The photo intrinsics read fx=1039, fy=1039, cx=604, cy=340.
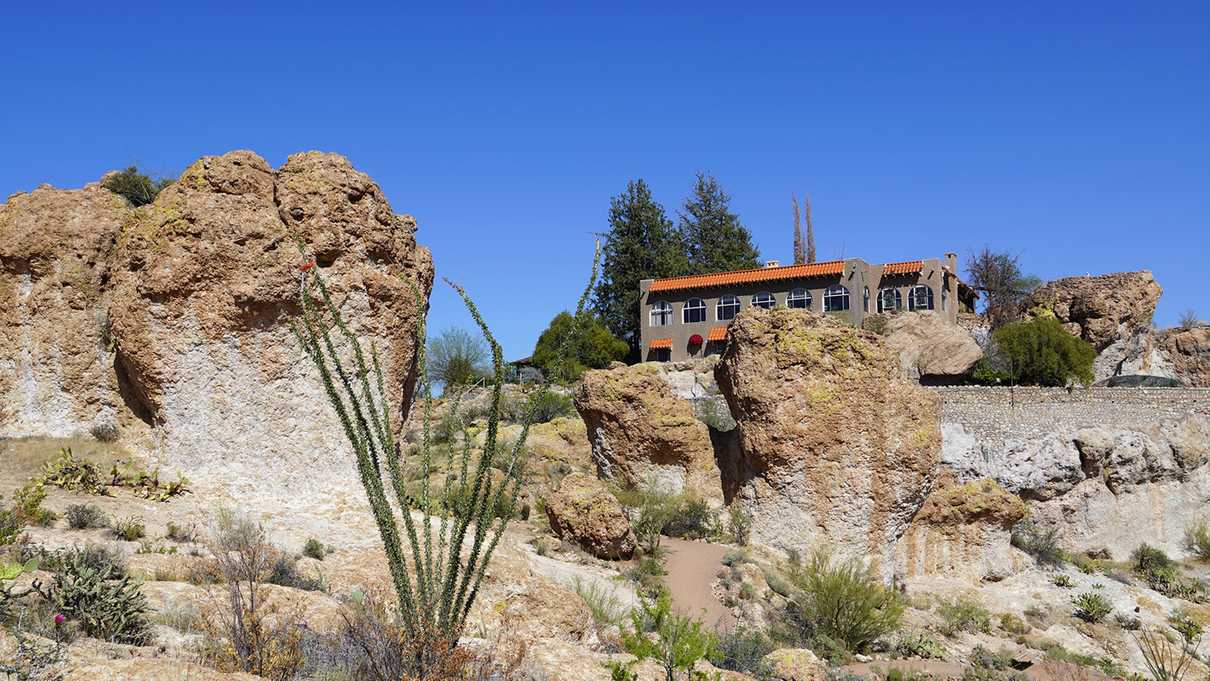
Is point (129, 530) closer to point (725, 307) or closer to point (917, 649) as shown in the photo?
point (917, 649)

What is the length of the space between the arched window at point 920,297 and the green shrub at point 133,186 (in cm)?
3189

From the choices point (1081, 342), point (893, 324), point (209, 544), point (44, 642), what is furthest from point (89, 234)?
point (1081, 342)

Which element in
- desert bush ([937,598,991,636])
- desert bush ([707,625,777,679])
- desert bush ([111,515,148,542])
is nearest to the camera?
desert bush ([707,625,777,679])

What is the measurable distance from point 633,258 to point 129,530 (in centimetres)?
3654

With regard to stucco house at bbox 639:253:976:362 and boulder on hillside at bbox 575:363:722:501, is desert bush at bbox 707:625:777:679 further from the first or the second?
stucco house at bbox 639:253:976:362

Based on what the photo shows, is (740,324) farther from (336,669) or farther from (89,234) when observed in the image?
(336,669)

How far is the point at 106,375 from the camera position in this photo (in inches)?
542

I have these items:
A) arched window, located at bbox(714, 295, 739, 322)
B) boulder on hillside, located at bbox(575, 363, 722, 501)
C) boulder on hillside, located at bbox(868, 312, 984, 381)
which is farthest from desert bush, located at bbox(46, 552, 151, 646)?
arched window, located at bbox(714, 295, 739, 322)

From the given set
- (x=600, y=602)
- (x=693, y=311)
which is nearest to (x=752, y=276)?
(x=693, y=311)

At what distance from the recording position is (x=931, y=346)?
3578 centimetres

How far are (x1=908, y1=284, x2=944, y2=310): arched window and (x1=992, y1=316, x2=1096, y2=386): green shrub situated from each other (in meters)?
5.15

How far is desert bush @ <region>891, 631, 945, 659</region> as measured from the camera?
46.6ft

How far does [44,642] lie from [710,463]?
528 inches

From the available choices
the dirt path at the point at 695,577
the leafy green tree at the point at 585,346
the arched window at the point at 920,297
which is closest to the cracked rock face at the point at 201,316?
the dirt path at the point at 695,577
